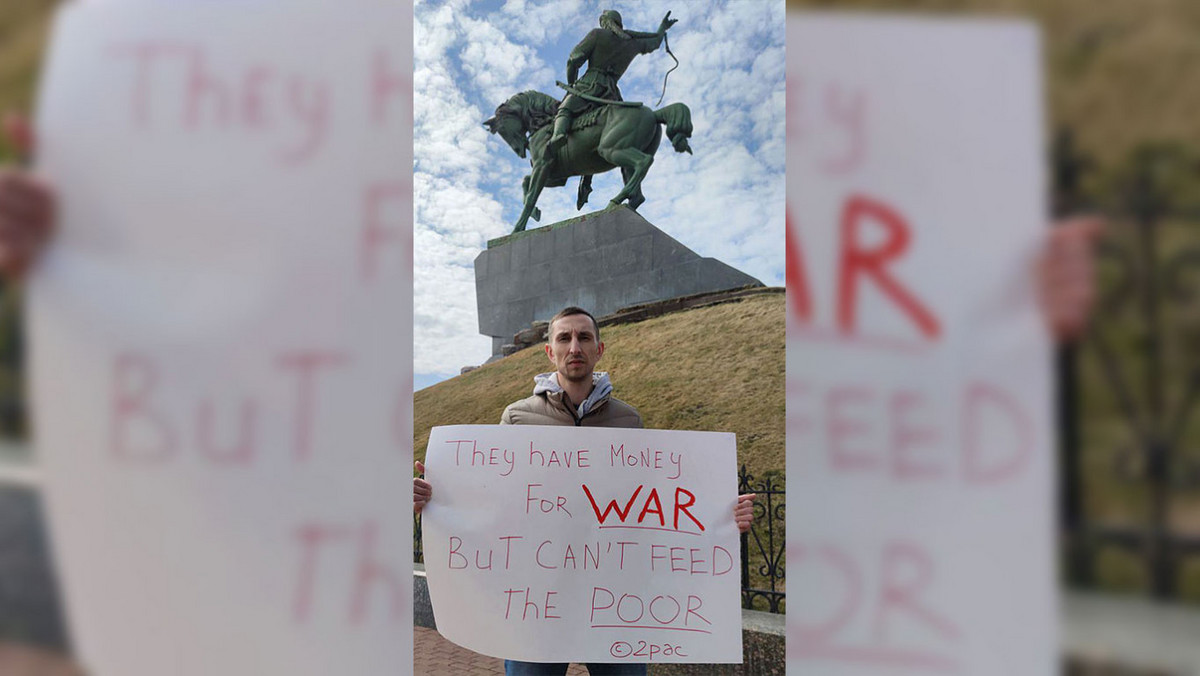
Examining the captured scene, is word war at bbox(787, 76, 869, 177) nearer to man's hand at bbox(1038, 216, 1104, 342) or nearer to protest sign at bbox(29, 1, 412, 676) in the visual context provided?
man's hand at bbox(1038, 216, 1104, 342)

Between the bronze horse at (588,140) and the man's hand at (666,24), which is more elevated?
the man's hand at (666,24)

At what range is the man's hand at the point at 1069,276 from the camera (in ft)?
2.90

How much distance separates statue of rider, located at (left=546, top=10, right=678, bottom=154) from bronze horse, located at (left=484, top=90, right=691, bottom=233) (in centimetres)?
21

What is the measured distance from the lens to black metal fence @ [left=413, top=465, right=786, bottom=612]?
4.51 m

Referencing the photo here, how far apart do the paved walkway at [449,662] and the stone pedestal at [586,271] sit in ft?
19.6

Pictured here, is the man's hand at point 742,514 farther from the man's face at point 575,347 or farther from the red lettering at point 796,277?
the red lettering at point 796,277

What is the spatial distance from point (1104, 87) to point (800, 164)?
1.26ft

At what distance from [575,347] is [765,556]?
2488mm

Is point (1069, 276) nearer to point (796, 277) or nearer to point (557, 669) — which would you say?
point (796, 277)

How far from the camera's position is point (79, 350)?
3.78ft

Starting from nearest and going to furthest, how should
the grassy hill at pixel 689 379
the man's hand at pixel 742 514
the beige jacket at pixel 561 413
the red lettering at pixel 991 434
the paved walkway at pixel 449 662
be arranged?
the red lettering at pixel 991 434 < the man's hand at pixel 742 514 < the beige jacket at pixel 561 413 < the paved walkway at pixel 449 662 < the grassy hill at pixel 689 379

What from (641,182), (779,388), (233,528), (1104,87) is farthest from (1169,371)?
(641,182)

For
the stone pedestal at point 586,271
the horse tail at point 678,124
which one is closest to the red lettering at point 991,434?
the stone pedestal at point 586,271

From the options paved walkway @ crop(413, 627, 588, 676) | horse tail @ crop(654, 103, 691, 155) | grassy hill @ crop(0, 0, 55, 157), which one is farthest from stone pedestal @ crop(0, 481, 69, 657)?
horse tail @ crop(654, 103, 691, 155)
